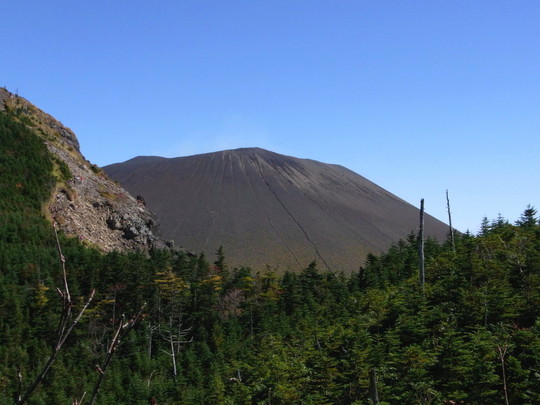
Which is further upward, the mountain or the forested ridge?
the mountain

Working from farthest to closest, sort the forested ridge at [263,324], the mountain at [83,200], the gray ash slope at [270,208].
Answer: the gray ash slope at [270,208] → the mountain at [83,200] → the forested ridge at [263,324]

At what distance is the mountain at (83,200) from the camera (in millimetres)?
76375

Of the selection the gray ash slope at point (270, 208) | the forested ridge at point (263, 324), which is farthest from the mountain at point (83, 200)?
the gray ash slope at point (270, 208)

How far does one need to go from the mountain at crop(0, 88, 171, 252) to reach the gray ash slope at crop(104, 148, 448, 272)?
815 inches

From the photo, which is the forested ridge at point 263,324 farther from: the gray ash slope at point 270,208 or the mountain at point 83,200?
the gray ash slope at point 270,208

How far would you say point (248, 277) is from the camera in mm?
61719

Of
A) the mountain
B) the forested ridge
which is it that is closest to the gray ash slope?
the mountain

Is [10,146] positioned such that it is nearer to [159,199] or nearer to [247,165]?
[159,199]

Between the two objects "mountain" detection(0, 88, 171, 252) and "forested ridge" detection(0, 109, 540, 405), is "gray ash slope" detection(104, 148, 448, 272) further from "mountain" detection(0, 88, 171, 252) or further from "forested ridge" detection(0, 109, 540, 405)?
"forested ridge" detection(0, 109, 540, 405)

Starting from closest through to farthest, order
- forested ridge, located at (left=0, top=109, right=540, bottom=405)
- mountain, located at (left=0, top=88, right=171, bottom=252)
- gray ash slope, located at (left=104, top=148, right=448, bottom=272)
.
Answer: forested ridge, located at (left=0, top=109, right=540, bottom=405), mountain, located at (left=0, top=88, right=171, bottom=252), gray ash slope, located at (left=104, top=148, right=448, bottom=272)

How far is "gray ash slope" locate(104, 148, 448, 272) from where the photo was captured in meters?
108

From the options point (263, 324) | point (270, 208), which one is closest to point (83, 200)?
point (263, 324)

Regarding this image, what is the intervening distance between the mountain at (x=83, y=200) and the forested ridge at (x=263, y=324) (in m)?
2.07

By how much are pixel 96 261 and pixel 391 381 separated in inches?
1784
